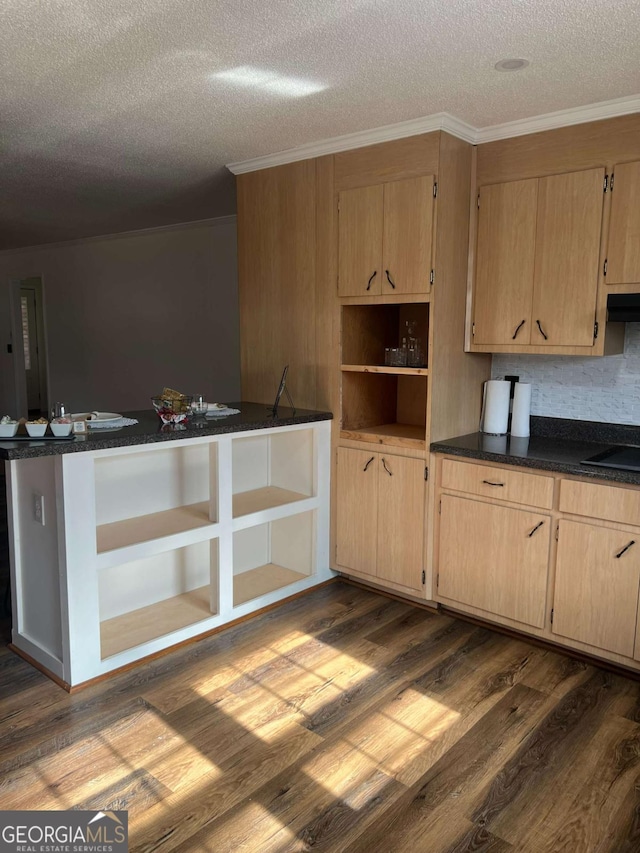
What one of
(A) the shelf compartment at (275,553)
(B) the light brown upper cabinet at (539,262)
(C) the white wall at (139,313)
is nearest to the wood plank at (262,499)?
(A) the shelf compartment at (275,553)

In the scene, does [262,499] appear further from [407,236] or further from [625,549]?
[625,549]

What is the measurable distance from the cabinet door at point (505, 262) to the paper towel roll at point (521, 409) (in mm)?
304

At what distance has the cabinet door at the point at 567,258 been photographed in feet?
9.39

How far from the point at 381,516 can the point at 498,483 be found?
70 centimetres

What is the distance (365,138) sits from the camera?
3.18 meters

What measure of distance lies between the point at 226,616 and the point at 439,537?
43.3 inches

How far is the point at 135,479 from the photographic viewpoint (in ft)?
10.1

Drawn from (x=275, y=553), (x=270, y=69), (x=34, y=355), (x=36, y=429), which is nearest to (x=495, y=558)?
(x=275, y=553)

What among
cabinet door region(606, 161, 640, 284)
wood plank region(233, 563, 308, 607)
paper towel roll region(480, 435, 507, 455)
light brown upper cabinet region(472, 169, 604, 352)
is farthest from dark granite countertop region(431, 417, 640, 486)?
wood plank region(233, 563, 308, 607)

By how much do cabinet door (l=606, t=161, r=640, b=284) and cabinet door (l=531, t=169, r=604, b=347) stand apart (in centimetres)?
6

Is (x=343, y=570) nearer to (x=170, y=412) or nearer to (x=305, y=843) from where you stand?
(x=170, y=412)

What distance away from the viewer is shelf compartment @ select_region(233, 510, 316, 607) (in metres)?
3.57

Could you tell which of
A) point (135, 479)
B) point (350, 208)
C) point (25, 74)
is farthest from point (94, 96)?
point (135, 479)

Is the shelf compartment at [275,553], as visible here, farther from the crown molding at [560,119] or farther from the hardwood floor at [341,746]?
the crown molding at [560,119]
